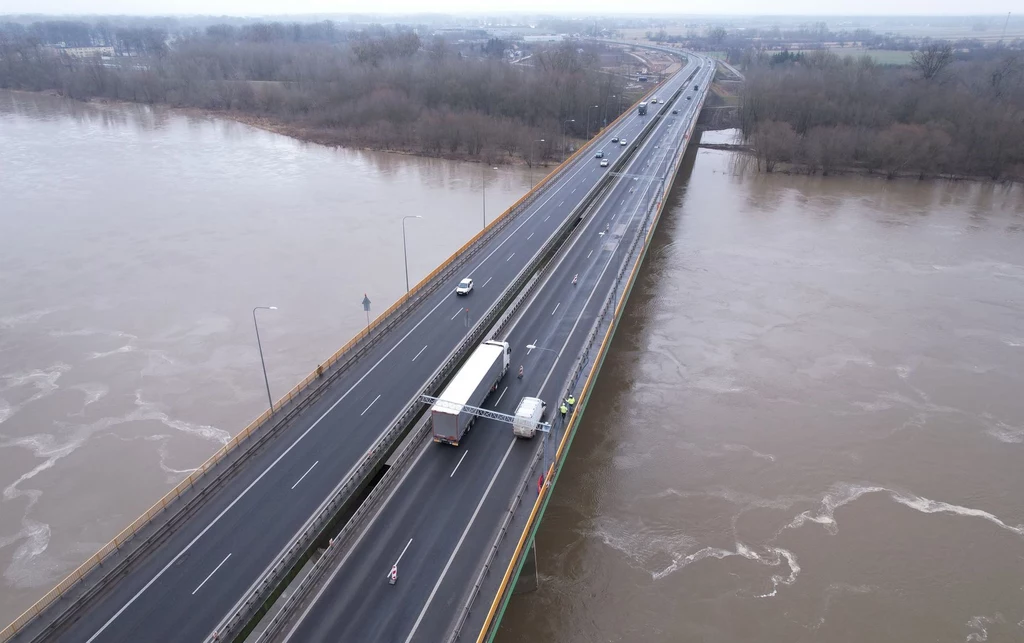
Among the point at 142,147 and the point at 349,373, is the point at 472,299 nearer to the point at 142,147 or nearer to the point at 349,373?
the point at 349,373

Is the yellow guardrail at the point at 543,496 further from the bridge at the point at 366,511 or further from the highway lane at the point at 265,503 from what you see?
the highway lane at the point at 265,503

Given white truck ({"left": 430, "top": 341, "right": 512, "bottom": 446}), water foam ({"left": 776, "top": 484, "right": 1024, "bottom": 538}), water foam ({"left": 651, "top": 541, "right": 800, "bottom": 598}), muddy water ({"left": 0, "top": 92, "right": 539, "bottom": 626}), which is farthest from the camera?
muddy water ({"left": 0, "top": 92, "right": 539, "bottom": 626})

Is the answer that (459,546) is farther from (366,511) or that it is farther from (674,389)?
(674,389)

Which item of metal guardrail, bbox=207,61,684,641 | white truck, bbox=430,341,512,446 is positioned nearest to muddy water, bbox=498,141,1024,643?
white truck, bbox=430,341,512,446

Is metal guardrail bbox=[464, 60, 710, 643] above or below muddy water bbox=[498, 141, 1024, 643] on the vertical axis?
above

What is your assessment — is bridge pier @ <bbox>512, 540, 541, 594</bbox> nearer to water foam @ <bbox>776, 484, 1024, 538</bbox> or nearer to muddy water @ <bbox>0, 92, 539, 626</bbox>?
water foam @ <bbox>776, 484, 1024, 538</bbox>

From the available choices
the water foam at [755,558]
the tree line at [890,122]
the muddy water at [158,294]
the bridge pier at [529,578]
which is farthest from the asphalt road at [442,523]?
the tree line at [890,122]
